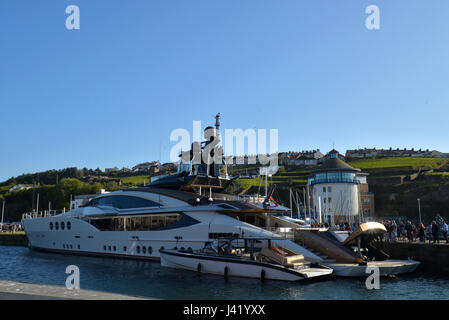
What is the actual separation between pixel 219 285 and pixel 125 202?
15896mm

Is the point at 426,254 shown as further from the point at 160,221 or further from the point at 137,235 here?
the point at 137,235

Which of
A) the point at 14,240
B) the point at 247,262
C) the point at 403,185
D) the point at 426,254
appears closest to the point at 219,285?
the point at 247,262

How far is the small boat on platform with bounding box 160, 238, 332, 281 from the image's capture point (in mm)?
17453

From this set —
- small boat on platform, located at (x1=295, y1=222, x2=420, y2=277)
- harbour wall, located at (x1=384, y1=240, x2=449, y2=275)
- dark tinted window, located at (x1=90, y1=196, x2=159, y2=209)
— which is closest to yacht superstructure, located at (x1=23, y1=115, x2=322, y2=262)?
dark tinted window, located at (x1=90, y1=196, x2=159, y2=209)

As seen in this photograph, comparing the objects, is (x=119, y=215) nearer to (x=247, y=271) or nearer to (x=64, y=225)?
(x=64, y=225)

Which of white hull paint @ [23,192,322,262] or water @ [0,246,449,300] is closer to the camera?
water @ [0,246,449,300]

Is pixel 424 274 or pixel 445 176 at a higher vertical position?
pixel 445 176

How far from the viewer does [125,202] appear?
101ft

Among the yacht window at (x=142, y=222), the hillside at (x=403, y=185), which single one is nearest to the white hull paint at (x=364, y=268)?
the yacht window at (x=142, y=222)

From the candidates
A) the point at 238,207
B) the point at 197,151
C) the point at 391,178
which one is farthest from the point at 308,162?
the point at 238,207

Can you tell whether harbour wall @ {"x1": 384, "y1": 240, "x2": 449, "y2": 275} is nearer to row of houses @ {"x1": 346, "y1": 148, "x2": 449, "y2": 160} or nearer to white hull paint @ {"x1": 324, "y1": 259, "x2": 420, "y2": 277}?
white hull paint @ {"x1": 324, "y1": 259, "x2": 420, "y2": 277}

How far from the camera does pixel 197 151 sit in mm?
32719

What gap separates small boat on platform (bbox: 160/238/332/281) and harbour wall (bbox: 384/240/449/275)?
7077mm

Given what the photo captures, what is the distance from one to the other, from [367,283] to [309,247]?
4.78 meters
